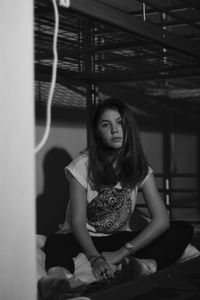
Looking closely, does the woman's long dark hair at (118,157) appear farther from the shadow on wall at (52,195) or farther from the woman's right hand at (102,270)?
the shadow on wall at (52,195)

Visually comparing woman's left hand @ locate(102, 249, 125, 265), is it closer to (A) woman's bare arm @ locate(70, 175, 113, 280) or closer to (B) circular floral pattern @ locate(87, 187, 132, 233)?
(A) woman's bare arm @ locate(70, 175, 113, 280)

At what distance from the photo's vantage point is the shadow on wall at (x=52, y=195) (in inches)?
123

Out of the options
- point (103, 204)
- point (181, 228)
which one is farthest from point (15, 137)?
point (181, 228)

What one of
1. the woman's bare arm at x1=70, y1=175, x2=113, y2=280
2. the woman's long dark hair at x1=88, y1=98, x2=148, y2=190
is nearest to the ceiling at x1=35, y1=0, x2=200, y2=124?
the woman's long dark hair at x1=88, y1=98, x2=148, y2=190

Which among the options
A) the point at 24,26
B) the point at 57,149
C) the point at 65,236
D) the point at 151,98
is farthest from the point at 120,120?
the point at 24,26

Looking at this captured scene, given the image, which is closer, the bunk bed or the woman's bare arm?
the bunk bed

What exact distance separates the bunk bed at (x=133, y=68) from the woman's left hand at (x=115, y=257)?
159 mm

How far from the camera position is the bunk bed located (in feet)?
5.96

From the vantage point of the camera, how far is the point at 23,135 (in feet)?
3.25

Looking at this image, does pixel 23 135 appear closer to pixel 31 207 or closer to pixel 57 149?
pixel 31 207

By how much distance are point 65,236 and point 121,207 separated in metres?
0.24

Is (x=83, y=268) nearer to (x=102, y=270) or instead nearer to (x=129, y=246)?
(x=102, y=270)

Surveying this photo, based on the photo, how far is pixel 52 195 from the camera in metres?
3.17

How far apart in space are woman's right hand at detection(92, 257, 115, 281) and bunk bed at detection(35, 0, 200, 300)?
6 centimetres
